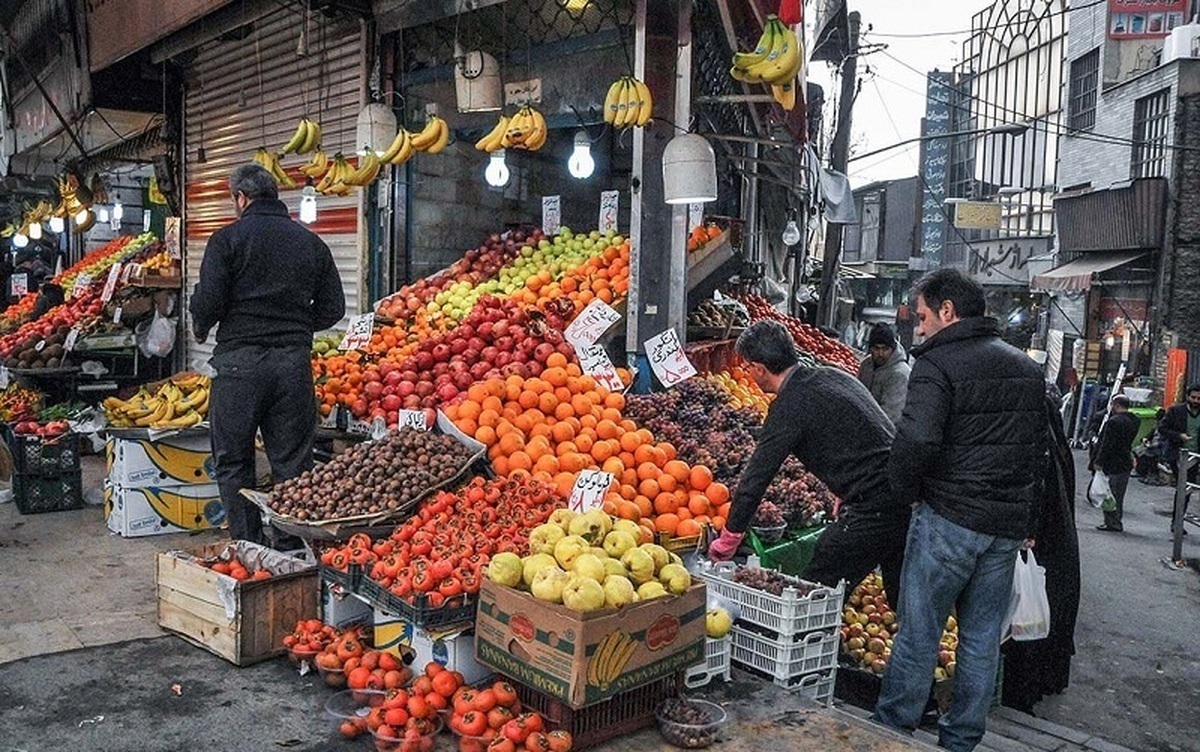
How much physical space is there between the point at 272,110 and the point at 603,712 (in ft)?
28.1

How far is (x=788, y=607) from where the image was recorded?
376 centimetres

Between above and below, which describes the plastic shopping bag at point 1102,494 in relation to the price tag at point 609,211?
below

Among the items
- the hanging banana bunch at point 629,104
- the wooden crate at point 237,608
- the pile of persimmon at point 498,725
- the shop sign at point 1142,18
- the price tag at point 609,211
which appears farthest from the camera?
the shop sign at point 1142,18

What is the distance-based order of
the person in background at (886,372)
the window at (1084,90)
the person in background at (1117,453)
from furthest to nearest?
1. the window at (1084,90)
2. the person in background at (1117,453)
3. the person in background at (886,372)

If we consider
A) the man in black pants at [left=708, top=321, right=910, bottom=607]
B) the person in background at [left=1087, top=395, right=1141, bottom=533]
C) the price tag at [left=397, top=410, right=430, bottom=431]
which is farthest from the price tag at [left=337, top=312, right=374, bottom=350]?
the person in background at [left=1087, top=395, right=1141, bottom=533]

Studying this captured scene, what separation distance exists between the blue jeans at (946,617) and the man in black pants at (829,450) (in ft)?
1.44

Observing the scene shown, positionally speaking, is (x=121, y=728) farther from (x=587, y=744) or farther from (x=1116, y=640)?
(x=1116, y=640)

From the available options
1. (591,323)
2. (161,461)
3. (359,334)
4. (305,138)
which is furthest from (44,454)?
(591,323)

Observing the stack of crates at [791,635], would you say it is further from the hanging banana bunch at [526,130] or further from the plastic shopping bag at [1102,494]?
the plastic shopping bag at [1102,494]

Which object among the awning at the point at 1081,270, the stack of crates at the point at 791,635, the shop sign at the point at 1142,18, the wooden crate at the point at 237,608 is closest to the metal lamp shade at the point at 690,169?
the stack of crates at the point at 791,635

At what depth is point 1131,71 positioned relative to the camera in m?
20.2

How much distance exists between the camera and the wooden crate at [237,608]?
3939mm

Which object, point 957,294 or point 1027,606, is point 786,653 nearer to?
point 1027,606

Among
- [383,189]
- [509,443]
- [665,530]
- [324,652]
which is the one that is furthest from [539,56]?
[324,652]
